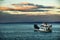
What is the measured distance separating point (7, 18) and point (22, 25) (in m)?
0.22

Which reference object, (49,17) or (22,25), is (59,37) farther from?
(22,25)

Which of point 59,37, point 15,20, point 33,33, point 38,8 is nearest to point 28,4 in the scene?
point 38,8

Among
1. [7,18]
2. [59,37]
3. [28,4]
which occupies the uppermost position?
[28,4]

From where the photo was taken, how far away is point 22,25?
134 cm

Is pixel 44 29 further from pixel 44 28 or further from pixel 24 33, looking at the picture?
pixel 24 33

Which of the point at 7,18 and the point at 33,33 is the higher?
the point at 7,18

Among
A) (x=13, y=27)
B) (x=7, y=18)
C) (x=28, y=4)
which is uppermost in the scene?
(x=28, y=4)

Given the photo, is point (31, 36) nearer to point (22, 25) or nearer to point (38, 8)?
point (22, 25)

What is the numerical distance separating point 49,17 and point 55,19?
9 centimetres

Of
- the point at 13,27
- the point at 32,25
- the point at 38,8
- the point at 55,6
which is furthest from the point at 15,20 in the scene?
the point at 55,6

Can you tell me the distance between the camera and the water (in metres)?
1.33

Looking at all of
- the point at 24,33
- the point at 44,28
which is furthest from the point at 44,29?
the point at 24,33

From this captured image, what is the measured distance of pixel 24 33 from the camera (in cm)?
134

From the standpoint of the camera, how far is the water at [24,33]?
1333 millimetres
